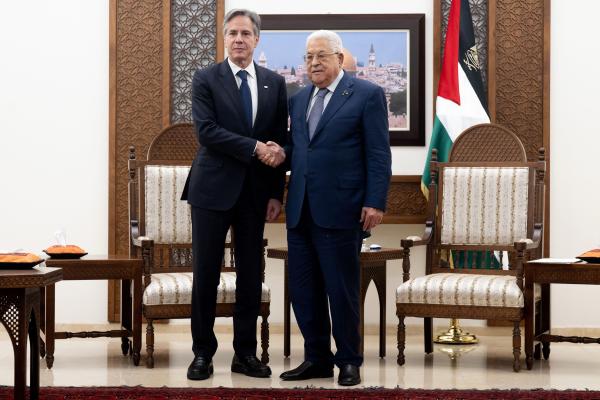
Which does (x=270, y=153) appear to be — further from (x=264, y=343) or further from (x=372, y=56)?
(x=372, y=56)

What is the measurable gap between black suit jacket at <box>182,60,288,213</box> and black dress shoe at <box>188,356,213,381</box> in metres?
0.70

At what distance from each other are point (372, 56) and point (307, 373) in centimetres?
265

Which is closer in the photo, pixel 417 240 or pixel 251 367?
pixel 251 367

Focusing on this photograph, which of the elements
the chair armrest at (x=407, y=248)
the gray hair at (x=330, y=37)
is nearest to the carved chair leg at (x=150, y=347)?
the chair armrest at (x=407, y=248)

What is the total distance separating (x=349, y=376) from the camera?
168 inches

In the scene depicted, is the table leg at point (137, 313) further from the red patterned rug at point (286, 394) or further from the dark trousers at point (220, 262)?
the red patterned rug at point (286, 394)

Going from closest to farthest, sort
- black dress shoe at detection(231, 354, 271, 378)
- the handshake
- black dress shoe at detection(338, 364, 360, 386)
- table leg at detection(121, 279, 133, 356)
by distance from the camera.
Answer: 1. black dress shoe at detection(338, 364, 360, 386)
2. the handshake
3. black dress shoe at detection(231, 354, 271, 378)
4. table leg at detection(121, 279, 133, 356)

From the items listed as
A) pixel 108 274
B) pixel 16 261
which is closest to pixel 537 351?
pixel 108 274

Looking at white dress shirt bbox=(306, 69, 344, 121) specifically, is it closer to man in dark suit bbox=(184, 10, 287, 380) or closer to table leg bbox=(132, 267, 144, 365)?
man in dark suit bbox=(184, 10, 287, 380)

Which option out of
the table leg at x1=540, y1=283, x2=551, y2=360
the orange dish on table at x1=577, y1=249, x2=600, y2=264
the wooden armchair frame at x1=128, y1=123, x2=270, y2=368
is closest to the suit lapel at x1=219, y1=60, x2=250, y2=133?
the wooden armchair frame at x1=128, y1=123, x2=270, y2=368

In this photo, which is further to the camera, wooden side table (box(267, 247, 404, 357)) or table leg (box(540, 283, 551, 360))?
table leg (box(540, 283, 551, 360))

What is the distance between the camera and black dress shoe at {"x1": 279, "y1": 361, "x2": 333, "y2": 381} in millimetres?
4383

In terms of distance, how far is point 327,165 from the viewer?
428cm

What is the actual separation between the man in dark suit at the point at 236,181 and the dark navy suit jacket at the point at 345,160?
0.20 metres
